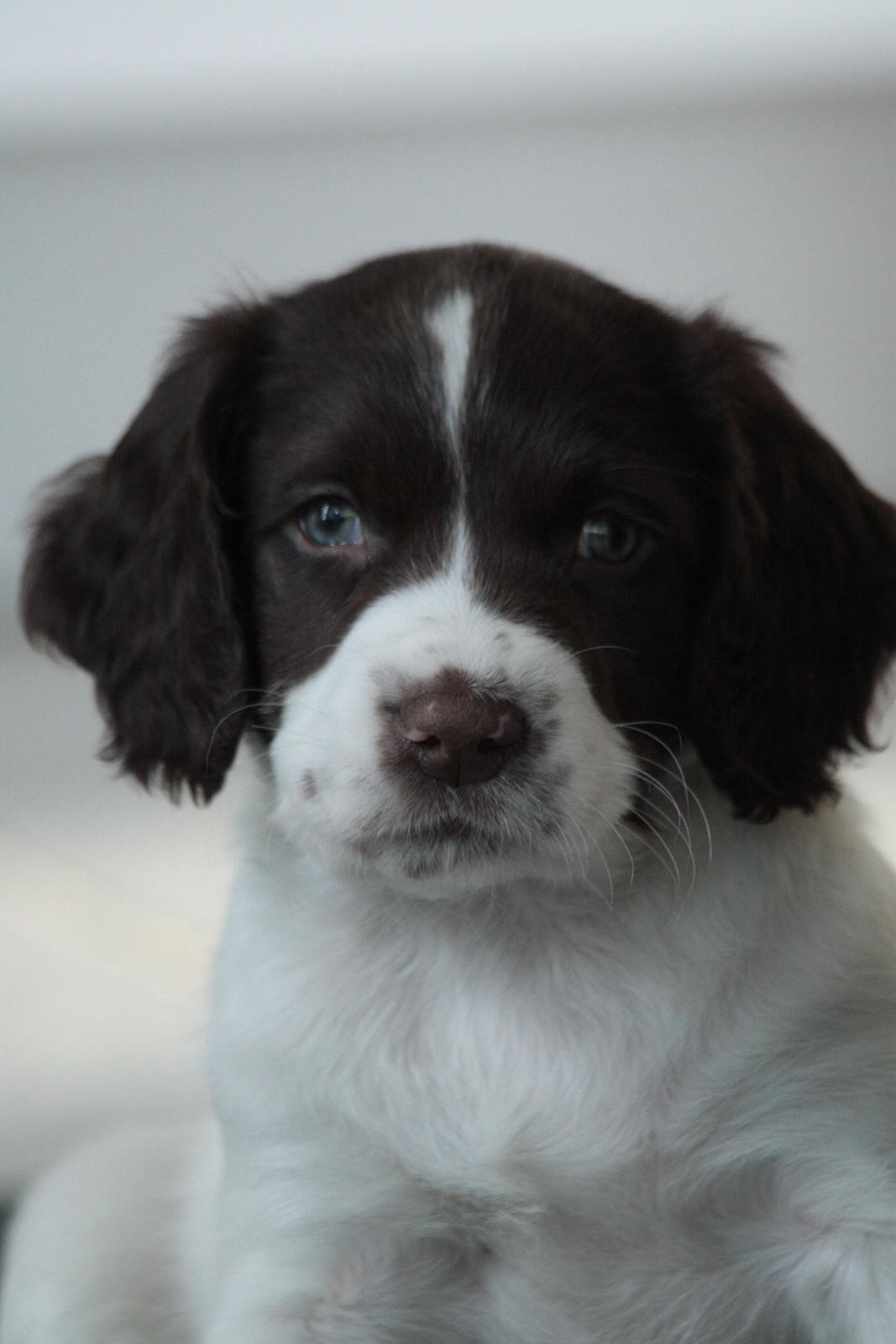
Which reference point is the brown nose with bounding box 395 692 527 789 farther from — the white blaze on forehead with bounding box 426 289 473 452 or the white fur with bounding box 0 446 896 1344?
the white blaze on forehead with bounding box 426 289 473 452

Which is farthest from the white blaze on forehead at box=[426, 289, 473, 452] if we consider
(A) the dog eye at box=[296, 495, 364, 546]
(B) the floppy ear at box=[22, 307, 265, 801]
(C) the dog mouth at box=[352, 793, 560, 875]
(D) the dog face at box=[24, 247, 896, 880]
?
(C) the dog mouth at box=[352, 793, 560, 875]

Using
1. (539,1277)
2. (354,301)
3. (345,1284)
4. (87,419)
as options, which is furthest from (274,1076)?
(87,419)

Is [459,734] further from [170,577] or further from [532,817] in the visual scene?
[170,577]

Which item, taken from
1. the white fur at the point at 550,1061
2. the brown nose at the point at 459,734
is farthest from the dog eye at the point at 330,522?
the brown nose at the point at 459,734

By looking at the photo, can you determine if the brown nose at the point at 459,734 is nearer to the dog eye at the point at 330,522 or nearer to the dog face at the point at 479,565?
the dog face at the point at 479,565

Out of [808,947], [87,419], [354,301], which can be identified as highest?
[354,301]

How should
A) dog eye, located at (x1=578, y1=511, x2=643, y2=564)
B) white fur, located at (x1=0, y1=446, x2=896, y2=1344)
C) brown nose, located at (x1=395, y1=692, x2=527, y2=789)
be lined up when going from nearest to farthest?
brown nose, located at (x1=395, y1=692, x2=527, y2=789) < white fur, located at (x1=0, y1=446, x2=896, y2=1344) < dog eye, located at (x1=578, y1=511, x2=643, y2=564)

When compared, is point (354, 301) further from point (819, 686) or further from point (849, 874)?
point (849, 874)
